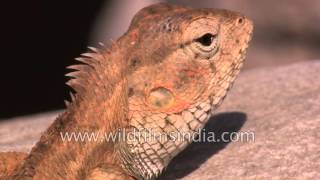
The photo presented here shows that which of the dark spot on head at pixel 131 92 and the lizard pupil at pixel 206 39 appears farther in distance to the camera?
the lizard pupil at pixel 206 39

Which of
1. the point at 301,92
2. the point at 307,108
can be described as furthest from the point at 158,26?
the point at 301,92

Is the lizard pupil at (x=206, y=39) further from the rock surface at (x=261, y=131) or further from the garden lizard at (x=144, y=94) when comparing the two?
the rock surface at (x=261, y=131)

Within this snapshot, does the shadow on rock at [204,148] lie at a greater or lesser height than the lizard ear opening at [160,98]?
lesser

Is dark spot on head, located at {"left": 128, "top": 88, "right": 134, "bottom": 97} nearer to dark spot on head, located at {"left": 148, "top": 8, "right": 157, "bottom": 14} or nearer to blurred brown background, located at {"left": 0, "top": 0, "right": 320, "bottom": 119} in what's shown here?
dark spot on head, located at {"left": 148, "top": 8, "right": 157, "bottom": 14}

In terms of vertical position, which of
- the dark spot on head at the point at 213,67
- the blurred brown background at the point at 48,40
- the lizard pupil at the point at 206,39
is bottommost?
the blurred brown background at the point at 48,40

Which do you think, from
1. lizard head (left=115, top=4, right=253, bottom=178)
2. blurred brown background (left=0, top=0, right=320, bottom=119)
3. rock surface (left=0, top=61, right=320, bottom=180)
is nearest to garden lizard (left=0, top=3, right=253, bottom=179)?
lizard head (left=115, top=4, right=253, bottom=178)

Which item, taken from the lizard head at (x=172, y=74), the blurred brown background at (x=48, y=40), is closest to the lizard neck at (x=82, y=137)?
the lizard head at (x=172, y=74)

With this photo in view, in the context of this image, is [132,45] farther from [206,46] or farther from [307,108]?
[307,108]
